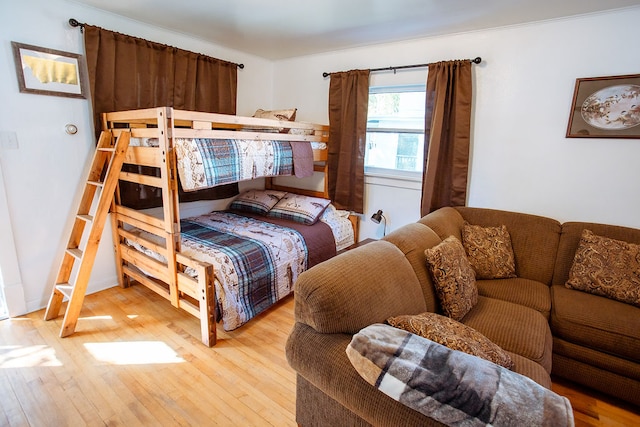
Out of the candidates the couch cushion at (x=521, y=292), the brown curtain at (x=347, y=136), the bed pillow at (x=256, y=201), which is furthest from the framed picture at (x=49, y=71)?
the couch cushion at (x=521, y=292)

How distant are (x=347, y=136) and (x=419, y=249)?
1.81 meters

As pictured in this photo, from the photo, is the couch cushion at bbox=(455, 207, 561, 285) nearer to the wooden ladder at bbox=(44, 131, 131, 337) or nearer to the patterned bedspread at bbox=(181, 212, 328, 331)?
the patterned bedspread at bbox=(181, 212, 328, 331)

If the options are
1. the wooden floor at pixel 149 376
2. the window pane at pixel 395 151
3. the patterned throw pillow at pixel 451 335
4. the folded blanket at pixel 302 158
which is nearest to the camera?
the patterned throw pillow at pixel 451 335

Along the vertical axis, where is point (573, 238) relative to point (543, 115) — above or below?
below

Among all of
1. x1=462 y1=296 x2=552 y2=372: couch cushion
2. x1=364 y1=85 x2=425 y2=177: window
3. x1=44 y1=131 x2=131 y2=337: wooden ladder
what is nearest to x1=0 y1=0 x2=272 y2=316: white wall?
x1=44 y1=131 x2=131 y2=337: wooden ladder

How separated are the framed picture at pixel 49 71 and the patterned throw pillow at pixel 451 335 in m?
2.80

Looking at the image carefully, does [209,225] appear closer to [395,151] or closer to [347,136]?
[347,136]

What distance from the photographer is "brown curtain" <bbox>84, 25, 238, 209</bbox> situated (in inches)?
95.0

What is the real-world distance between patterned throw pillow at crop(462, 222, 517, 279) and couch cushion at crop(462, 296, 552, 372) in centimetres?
37

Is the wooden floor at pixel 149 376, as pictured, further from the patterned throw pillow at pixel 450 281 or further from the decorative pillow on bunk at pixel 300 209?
the decorative pillow on bunk at pixel 300 209

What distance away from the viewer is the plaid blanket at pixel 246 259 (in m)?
2.17

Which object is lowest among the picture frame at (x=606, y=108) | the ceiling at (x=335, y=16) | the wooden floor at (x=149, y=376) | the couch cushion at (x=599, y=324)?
the wooden floor at (x=149, y=376)

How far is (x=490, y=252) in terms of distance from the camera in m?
2.24

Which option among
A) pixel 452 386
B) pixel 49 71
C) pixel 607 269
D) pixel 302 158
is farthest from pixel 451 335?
pixel 49 71
